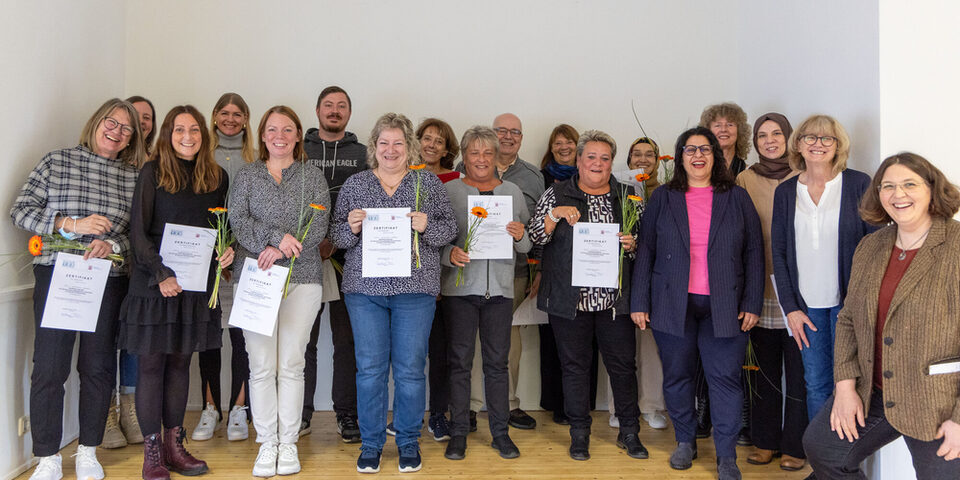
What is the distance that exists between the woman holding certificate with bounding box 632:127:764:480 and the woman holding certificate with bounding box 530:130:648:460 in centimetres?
18

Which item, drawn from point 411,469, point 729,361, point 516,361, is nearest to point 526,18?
point 516,361

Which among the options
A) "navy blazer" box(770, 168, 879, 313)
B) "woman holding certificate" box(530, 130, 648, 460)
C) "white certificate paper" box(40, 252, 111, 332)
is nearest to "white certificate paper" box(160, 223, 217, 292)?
"white certificate paper" box(40, 252, 111, 332)

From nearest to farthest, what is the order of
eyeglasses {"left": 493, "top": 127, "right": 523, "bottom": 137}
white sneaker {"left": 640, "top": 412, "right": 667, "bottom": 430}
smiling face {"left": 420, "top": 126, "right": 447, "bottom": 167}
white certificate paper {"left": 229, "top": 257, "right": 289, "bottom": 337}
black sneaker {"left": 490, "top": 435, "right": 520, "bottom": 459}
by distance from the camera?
white certificate paper {"left": 229, "top": 257, "right": 289, "bottom": 337}
black sneaker {"left": 490, "top": 435, "right": 520, "bottom": 459}
smiling face {"left": 420, "top": 126, "right": 447, "bottom": 167}
white sneaker {"left": 640, "top": 412, "right": 667, "bottom": 430}
eyeglasses {"left": 493, "top": 127, "right": 523, "bottom": 137}

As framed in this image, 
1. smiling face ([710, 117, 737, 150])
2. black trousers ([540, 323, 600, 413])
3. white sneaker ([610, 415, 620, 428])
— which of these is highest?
smiling face ([710, 117, 737, 150])

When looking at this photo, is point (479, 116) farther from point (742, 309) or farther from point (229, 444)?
point (229, 444)

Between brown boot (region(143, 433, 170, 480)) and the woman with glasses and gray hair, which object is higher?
the woman with glasses and gray hair

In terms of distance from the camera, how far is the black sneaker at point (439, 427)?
12.1 feet

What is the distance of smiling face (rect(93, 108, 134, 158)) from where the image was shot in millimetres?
3164

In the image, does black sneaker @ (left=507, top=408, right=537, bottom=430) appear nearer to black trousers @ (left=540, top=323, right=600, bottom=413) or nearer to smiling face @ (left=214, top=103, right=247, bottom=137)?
black trousers @ (left=540, top=323, right=600, bottom=413)

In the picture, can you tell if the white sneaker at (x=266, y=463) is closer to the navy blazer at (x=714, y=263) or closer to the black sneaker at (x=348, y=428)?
the black sneaker at (x=348, y=428)

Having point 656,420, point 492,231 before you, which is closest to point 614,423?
point 656,420

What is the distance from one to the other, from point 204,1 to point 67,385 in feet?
8.64

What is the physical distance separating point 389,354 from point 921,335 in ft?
7.18

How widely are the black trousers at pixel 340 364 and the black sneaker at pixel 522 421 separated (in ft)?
3.22
